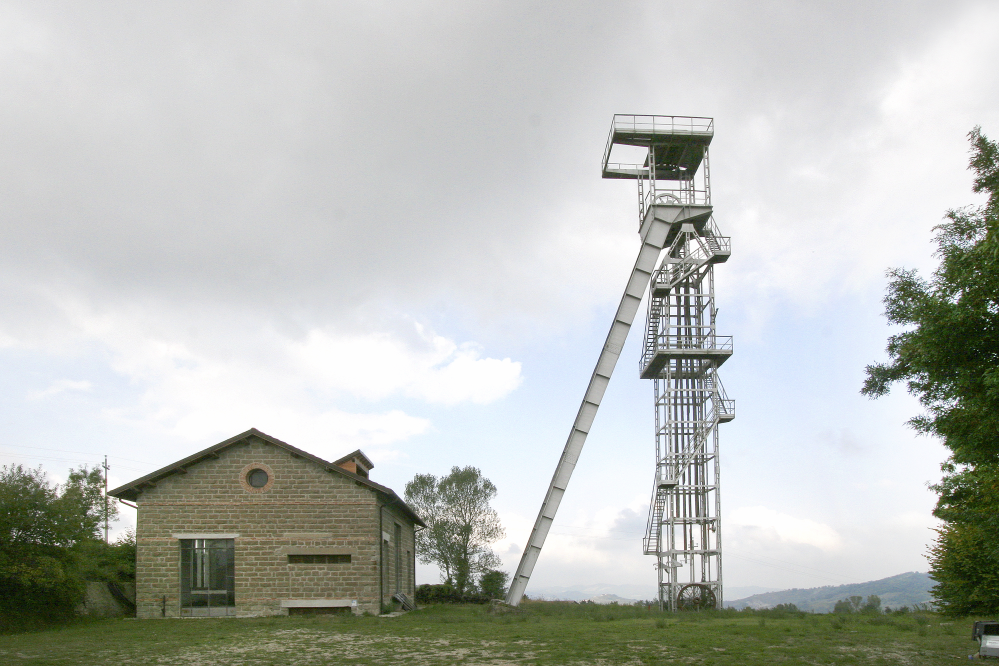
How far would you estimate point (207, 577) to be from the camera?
83.9 ft

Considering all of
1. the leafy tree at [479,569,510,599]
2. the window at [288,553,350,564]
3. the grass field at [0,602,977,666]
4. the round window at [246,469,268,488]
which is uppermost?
the round window at [246,469,268,488]

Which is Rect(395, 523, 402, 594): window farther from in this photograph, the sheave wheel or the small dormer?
the sheave wheel

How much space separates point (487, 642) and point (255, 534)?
1100 centimetres

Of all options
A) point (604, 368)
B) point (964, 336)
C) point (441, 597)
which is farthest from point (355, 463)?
point (964, 336)

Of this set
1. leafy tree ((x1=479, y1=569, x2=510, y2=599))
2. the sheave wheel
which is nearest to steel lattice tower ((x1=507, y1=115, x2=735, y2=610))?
the sheave wheel

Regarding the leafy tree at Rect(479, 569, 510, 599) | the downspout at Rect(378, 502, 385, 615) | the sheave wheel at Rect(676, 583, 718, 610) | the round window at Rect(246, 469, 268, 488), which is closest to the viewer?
the downspout at Rect(378, 502, 385, 615)

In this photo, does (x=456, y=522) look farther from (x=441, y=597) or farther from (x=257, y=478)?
(x=257, y=478)

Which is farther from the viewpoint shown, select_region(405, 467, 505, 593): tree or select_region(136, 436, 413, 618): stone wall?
select_region(405, 467, 505, 593): tree

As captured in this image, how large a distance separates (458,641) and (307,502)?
9.84 meters

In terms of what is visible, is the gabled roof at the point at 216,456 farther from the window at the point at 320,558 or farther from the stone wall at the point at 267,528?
the window at the point at 320,558

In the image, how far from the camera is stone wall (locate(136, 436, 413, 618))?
83.2 feet

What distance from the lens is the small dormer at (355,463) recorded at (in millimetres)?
29844

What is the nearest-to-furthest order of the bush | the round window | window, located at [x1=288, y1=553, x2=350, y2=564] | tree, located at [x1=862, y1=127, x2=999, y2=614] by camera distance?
1. tree, located at [x1=862, y1=127, x2=999, y2=614]
2. window, located at [x1=288, y1=553, x2=350, y2=564]
3. the round window
4. the bush

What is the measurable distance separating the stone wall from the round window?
0.17 meters
